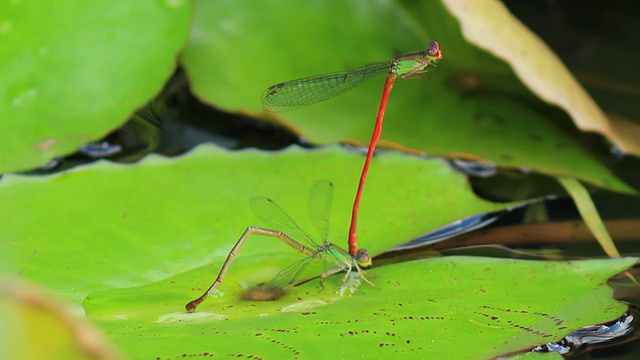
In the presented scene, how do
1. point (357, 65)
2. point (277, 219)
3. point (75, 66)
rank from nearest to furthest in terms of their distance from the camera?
point (277, 219) → point (75, 66) → point (357, 65)

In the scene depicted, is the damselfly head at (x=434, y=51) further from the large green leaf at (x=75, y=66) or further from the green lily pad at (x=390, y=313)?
the large green leaf at (x=75, y=66)

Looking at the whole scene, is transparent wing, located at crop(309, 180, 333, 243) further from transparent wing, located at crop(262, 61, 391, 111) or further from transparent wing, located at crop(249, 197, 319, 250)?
transparent wing, located at crop(262, 61, 391, 111)

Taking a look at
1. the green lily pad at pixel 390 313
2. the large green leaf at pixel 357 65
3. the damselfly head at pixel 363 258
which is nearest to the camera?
the green lily pad at pixel 390 313

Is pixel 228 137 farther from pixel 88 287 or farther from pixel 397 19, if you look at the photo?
pixel 88 287

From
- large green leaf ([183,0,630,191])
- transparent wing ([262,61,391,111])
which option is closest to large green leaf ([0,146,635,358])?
transparent wing ([262,61,391,111])

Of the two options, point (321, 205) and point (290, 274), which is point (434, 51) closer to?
point (321, 205)

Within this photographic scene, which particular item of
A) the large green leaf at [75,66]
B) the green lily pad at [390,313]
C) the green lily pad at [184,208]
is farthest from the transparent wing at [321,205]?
the large green leaf at [75,66]

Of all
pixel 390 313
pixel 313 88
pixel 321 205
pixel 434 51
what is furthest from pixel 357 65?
pixel 390 313

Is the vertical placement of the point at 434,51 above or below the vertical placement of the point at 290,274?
above
